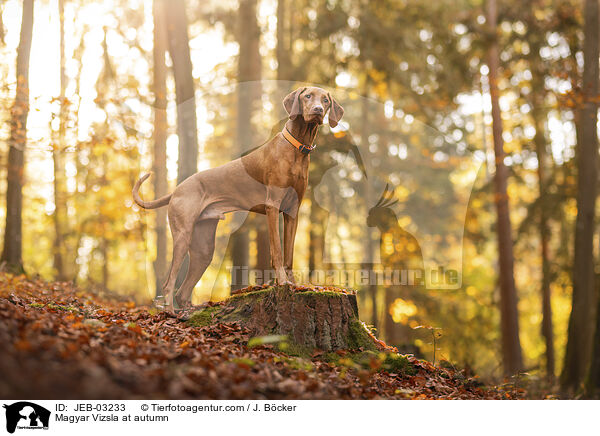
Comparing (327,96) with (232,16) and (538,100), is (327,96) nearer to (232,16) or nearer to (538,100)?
(232,16)

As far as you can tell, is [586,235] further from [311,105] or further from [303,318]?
[311,105]

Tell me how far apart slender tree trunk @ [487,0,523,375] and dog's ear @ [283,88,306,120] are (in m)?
8.42

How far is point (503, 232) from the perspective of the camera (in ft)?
42.3

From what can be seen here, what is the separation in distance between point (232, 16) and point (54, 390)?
13232 millimetres

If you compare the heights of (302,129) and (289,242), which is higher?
(302,129)

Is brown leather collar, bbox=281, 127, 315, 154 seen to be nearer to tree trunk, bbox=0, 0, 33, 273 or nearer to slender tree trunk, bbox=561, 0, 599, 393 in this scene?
tree trunk, bbox=0, 0, 33, 273

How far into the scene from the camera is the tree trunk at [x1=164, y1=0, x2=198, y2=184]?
948cm

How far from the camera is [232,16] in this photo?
46.8 ft

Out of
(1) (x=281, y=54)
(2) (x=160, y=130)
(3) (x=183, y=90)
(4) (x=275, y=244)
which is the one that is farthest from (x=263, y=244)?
(1) (x=281, y=54)

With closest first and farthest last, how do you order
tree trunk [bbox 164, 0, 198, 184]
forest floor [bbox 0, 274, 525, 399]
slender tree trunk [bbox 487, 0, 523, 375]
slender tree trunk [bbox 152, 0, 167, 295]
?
forest floor [bbox 0, 274, 525, 399] < tree trunk [bbox 164, 0, 198, 184] < slender tree trunk [bbox 152, 0, 167, 295] < slender tree trunk [bbox 487, 0, 523, 375]

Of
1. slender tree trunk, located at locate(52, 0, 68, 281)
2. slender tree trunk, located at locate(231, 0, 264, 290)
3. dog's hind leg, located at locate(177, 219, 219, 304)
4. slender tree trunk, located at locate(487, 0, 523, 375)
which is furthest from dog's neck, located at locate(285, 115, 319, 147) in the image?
slender tree trunk, located at locate(52, 0, 68, 281)

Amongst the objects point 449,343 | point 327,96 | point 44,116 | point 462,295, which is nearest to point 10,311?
point 327,96
